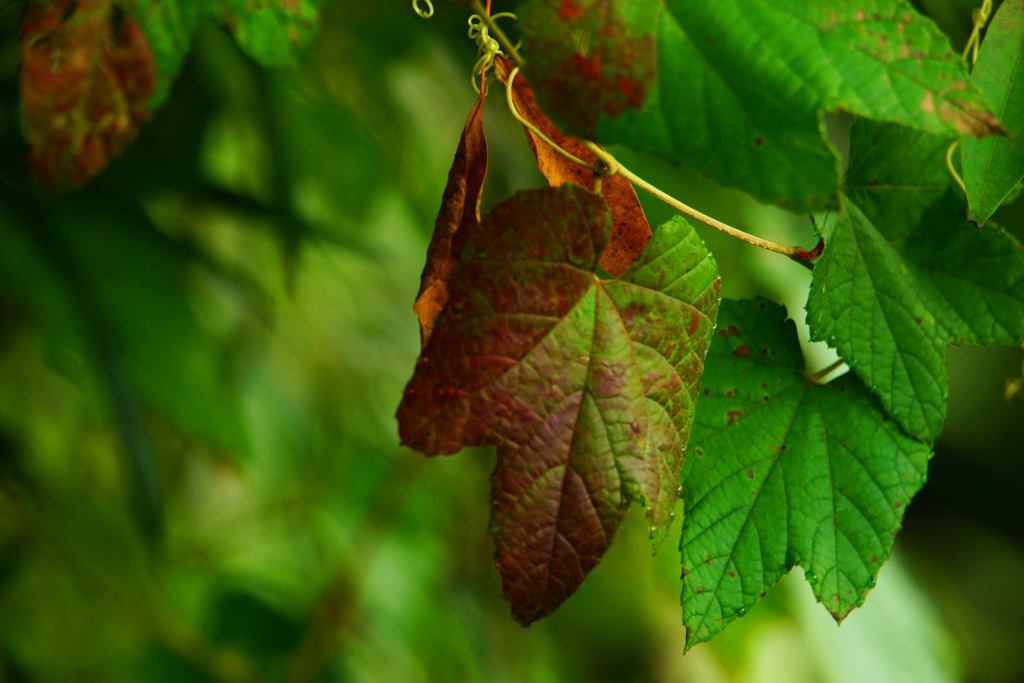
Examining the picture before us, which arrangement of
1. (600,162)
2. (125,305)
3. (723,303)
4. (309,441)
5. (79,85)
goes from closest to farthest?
(79,85)
(600,162)
(723,303)
(125,305)
(309,441)

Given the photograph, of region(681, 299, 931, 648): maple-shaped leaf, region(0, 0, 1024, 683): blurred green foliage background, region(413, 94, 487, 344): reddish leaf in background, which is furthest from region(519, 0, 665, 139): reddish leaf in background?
region(0, 0, 1024, 683): blurred green foliage background

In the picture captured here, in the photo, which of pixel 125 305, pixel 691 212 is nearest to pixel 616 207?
pixel 691 212

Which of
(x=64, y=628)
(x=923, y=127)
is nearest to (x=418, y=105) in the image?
(x=64, y=628)

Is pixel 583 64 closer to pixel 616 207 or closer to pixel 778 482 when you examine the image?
pixel 616 207

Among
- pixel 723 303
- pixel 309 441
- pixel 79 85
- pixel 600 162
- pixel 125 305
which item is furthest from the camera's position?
pixel 309 441

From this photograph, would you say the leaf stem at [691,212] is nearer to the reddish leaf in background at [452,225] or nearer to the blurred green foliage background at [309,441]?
the reddish leaf in background at [452,225]

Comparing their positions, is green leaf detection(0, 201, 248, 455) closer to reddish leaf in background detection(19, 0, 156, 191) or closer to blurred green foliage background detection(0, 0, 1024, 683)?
blurred green foliage background detection(0, 0, 1024, 683)

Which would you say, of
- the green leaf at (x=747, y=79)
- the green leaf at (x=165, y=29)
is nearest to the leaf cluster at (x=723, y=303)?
the green leaf at (x=747, y=79)
